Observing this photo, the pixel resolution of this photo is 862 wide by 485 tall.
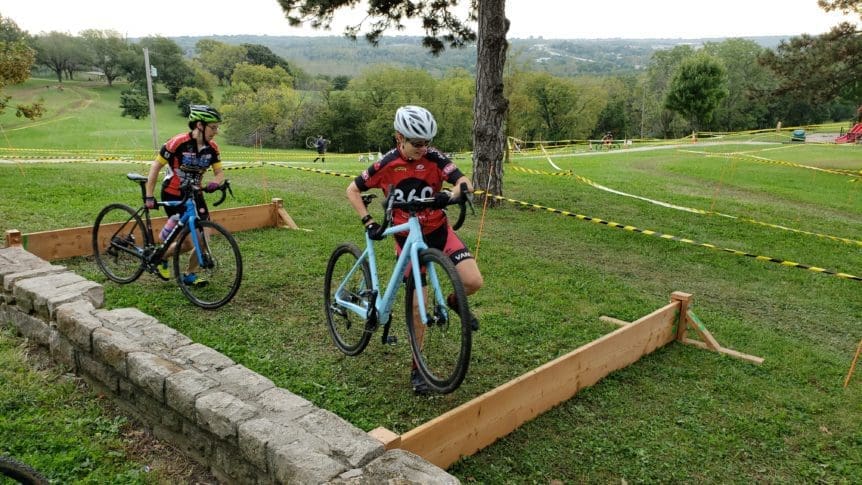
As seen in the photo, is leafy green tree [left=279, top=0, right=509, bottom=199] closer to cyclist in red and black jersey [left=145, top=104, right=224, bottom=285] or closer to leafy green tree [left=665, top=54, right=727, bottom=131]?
cyclist in red and black jersey [left=145, top=104, right=224, bottom=285]

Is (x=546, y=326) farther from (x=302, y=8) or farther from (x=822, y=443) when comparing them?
(x=302, y=8)

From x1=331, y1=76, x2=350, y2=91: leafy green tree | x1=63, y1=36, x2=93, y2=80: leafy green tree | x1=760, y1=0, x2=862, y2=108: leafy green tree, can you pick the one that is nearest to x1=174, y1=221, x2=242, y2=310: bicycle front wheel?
x1=760, y1=0, x2=862, y2=108: leafy green tree

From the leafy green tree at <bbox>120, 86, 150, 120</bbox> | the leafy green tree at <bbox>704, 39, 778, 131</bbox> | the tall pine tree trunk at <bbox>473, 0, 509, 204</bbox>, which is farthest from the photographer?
the leafy green tree at <bbox>704, 39, 778, 131</bbox>

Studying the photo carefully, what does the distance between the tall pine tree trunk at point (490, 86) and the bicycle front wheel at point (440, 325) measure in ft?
25.8

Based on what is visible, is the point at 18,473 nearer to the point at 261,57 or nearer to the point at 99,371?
the point at 99,371

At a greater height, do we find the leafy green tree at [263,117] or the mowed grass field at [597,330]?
the leafy green tree at [263,117]

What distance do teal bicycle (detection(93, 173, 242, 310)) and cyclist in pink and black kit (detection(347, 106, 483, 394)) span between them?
2.22m

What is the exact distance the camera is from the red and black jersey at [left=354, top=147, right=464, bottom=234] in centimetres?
433

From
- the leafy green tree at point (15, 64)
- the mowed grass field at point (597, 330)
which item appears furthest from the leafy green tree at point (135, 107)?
the mowed grass field at point (597, 330)

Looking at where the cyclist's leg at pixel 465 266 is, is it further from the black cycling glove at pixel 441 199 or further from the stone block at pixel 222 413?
the stone block at pixel 222 413

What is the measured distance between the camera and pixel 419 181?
4.38 metres

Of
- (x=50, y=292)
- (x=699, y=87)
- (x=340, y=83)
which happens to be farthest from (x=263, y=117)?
(x=50, y=292)

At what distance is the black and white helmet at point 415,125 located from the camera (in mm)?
4129

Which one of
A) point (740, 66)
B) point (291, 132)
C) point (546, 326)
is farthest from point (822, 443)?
point (740, 66)
